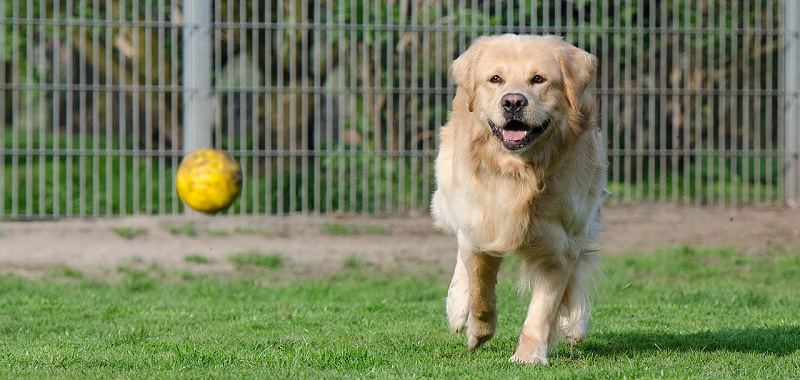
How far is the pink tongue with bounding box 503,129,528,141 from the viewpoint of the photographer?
14.4 ft

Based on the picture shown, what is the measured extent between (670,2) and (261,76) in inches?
183

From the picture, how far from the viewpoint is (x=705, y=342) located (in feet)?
17.3

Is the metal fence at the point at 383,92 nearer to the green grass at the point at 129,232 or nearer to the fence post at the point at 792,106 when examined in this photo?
the fence post at the point at 792,106

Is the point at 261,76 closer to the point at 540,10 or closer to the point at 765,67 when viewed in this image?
the point at 540,10

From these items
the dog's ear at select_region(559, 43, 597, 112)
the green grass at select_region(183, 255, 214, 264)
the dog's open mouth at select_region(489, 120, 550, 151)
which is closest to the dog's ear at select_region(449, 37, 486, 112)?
the dog's open mouth at select_region(489, 120, 550, 151)

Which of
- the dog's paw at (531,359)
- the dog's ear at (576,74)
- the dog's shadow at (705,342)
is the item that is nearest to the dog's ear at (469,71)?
the dog's ear at (576,74)

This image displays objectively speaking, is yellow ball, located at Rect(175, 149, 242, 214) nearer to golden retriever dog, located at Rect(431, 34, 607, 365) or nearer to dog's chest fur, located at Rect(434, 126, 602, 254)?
golden retriever dog, located at Rect(431, 34, 607, 365)

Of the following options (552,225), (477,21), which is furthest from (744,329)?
(477,21)

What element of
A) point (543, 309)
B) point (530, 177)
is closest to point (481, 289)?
point (543, 309)

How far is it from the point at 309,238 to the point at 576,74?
19.5 ft

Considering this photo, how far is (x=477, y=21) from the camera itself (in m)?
11.1

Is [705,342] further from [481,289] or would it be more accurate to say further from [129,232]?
[129,232]

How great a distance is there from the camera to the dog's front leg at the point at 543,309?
4.68 meters

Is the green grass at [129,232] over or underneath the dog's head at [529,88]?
underneath
